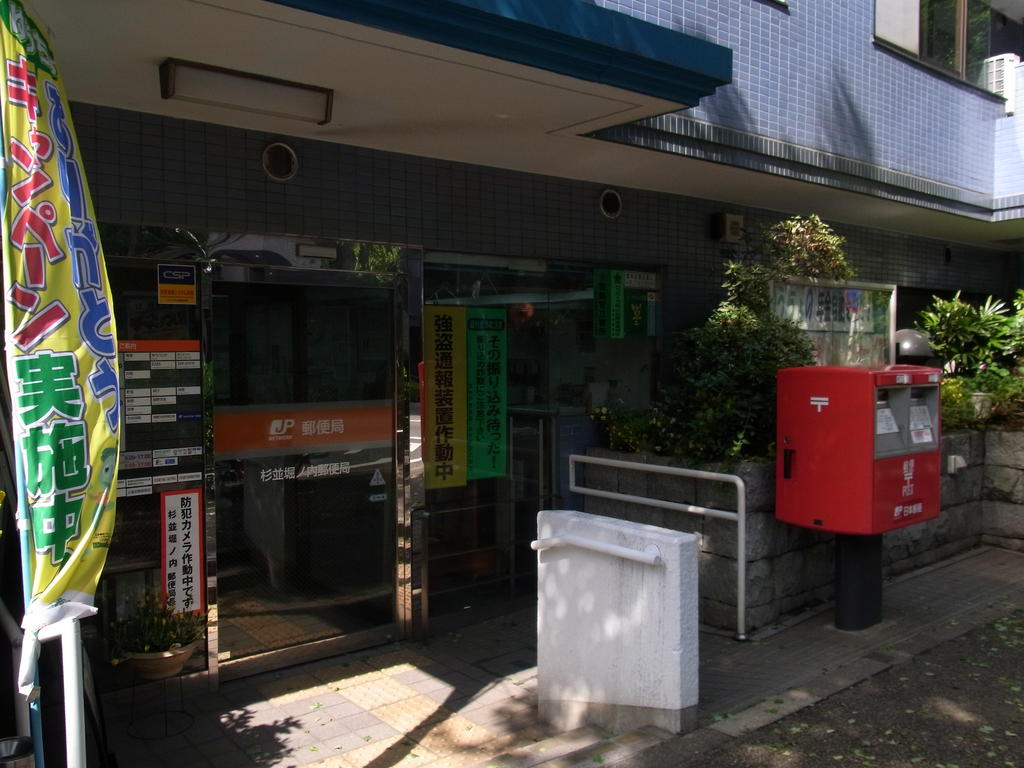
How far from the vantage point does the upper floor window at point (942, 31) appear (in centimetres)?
878

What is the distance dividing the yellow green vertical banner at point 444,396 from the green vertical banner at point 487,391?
71 mm

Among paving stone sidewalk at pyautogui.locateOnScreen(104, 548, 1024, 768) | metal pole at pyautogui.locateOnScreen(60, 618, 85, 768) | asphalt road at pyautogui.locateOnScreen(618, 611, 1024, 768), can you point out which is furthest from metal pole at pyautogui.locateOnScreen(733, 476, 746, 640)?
metal pole at pyautogui.locateOnScreen(60, 618, 85, 768)

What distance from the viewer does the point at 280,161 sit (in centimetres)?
538

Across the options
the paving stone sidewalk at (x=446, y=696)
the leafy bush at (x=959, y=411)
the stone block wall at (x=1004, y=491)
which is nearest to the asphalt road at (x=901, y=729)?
the paving stone sidewalk at (x=446, y=696)

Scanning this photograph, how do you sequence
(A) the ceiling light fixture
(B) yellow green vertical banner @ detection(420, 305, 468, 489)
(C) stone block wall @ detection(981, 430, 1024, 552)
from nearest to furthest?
(A) the ceiling light fixture, (B) yellow green vertical banner @ detection(420, 305, 468, 489), (C) stone block wall @ detection(981, 430, 1024, 552)

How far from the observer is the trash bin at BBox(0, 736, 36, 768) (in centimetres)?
287

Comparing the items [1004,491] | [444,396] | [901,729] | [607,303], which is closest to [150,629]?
[444,396]

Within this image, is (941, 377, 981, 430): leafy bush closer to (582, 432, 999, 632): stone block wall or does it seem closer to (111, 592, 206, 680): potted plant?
(582, 432, 999, 632): stone block wall

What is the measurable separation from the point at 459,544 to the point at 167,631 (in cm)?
228

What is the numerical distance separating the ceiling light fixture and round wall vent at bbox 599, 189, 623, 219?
9.29ft

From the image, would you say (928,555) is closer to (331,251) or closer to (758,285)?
(758,285)

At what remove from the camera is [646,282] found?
7598mm

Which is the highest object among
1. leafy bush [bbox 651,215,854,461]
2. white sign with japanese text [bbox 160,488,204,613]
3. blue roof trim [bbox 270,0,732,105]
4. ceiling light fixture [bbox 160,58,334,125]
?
blue roof trim [bbox 270,0,732,105]

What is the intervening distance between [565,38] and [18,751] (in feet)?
12.4
